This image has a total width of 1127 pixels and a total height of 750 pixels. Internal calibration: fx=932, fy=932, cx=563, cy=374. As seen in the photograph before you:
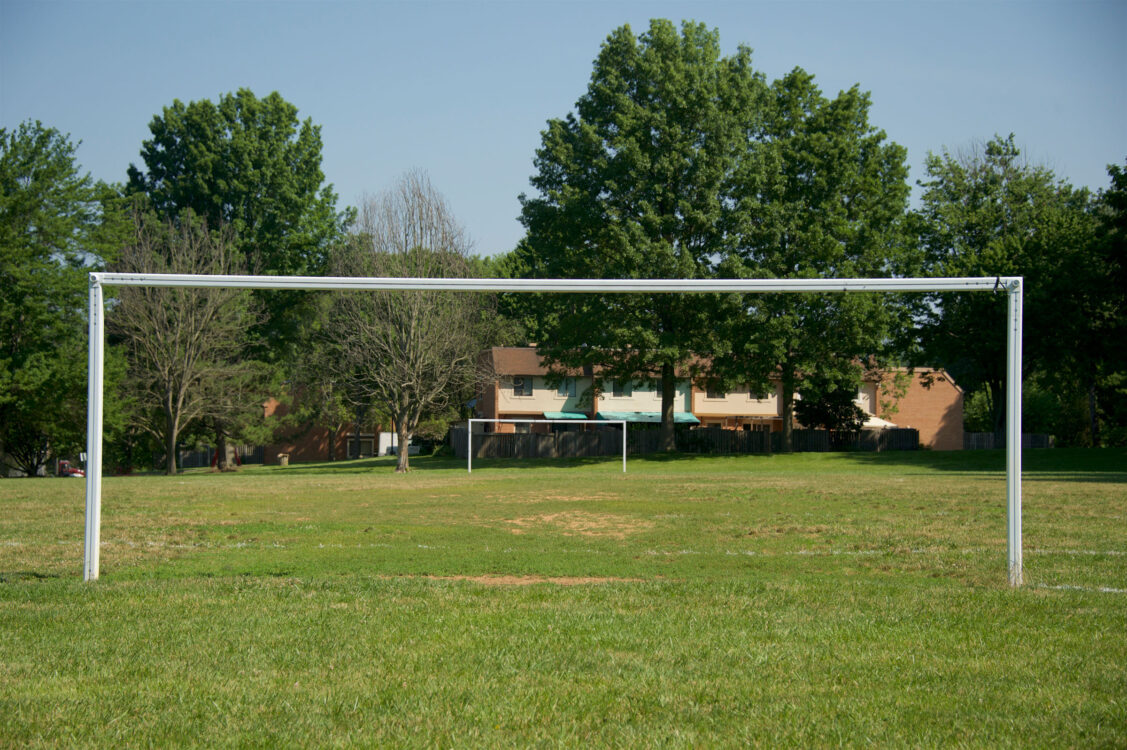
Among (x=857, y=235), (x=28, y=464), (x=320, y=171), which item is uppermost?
(x=320, y=171)

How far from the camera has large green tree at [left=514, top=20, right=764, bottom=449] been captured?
150 ft

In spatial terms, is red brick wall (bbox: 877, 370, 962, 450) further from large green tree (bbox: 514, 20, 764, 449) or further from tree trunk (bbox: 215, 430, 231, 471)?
tree trunk (bbox: 215, 430, 231, 471)

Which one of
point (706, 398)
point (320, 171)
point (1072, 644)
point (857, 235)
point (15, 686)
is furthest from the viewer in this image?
point (706, 398)

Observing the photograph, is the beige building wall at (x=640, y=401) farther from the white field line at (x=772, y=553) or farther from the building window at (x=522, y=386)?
the white field line at (x=772, y=553)

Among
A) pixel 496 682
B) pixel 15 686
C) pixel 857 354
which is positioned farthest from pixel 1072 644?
pixel 857 354

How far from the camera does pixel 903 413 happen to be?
74.1 meters

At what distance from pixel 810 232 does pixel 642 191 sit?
8.81 meters

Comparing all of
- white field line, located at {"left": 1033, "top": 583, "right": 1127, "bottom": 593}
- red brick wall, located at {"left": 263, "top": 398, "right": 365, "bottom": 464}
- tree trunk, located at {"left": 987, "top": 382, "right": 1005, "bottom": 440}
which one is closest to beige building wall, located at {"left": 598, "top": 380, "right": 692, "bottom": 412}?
tree trunk, located at {"left": 987, "top": 382, "right": 1005, "bottom": 440}

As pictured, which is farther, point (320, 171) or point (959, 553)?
point (320, 171)

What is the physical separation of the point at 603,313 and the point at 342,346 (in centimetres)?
1286

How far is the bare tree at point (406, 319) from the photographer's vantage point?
45.0m

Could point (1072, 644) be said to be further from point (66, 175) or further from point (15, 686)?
point (66, 175)

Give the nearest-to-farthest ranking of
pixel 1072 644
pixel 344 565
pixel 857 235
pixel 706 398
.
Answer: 1. pixel 1072 644
2. pixel 344 565
3. pixel 857 235
4. pixel 706 398

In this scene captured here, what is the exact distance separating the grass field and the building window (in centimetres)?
4951
